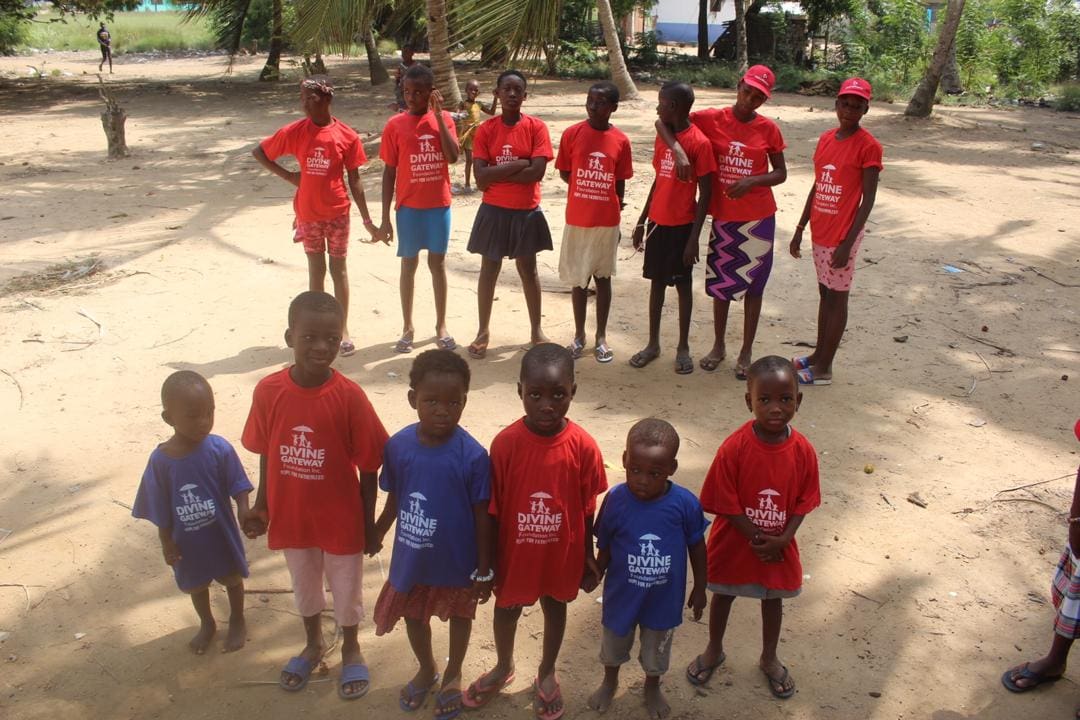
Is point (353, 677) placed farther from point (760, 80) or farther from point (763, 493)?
point (760, 80)

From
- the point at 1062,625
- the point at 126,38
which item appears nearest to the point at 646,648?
the point at 1062,625

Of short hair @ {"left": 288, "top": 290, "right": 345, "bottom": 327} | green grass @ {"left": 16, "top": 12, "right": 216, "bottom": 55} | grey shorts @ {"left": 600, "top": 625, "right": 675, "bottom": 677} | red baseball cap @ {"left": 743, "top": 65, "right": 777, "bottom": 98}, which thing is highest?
green grass @ {"left": 16, "top": 12, "right": 216, "bottom": 55}

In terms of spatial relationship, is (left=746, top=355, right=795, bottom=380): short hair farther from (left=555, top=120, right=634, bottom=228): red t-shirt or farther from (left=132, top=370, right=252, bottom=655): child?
(left=555, top=120, right=634, bottom=228): red t-shirt

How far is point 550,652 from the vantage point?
2979mm

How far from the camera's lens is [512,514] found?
9.15ft

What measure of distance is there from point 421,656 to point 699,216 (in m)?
3.35

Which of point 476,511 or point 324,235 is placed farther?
point 324,235

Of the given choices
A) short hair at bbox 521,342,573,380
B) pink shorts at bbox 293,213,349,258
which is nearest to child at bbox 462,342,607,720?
short hair at bbox 521,342,573,380

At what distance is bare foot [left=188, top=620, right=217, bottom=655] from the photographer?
3270 millimetres

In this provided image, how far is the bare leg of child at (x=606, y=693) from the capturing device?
302 cm

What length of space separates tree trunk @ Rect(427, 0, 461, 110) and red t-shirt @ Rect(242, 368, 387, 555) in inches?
322

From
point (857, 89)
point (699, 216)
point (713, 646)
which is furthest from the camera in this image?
point (699, 216)

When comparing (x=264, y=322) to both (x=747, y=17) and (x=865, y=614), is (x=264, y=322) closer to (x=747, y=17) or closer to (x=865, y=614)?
(x=865, y=614)

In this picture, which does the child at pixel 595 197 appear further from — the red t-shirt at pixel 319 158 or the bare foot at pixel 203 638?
the bare foot at pixel 203 638
